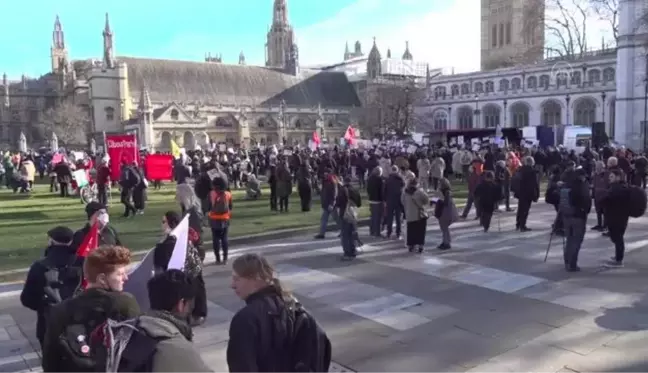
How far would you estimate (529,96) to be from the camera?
6931 centimetres

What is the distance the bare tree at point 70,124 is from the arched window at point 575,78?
199 ft

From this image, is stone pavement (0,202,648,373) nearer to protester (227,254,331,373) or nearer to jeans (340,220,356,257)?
jeans (340,220,356,257)

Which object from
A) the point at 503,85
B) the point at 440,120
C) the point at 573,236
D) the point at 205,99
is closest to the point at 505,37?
the point at 503,85

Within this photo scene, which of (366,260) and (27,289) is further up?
(27,289)

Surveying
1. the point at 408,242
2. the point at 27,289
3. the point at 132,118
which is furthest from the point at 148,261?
the point at 132,118

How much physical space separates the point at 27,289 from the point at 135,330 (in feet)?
9.44

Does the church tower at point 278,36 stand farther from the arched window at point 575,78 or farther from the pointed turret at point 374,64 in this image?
the arched window at point 575,78

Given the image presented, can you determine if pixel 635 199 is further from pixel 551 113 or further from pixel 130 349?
pixel 551 113

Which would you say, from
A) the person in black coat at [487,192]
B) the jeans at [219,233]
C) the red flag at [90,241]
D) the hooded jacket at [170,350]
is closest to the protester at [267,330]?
the hooded jacket at [170,350]

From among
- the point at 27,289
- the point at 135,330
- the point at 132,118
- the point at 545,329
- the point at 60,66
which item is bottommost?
the point at 545,329

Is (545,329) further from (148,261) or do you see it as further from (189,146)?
(189,146)

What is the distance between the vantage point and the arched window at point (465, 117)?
7594 centimetres

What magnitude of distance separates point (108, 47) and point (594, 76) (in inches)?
2418

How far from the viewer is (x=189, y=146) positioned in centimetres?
6794
